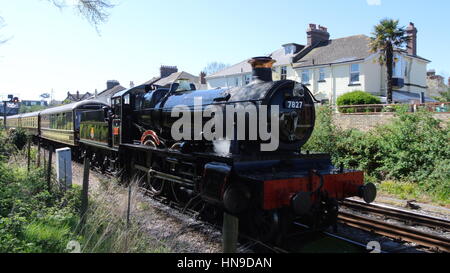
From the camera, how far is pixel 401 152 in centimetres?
1159

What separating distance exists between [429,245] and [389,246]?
647mm

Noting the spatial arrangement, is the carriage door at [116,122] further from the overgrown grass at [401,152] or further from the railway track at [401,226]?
the overgrown grass at [401,152]

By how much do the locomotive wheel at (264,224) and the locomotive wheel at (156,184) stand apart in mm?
3048

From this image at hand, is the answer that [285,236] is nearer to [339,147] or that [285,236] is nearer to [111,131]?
[111,131]

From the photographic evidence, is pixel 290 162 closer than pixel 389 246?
No

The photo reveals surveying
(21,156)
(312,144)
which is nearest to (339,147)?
(312,144)

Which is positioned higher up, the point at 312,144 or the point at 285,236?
the point at 312,144

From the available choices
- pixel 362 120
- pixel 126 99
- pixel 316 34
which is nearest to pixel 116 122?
pixel 126 99

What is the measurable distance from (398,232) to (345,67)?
22064 mm

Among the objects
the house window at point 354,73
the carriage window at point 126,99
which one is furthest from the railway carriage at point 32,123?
the house window at point 354,73

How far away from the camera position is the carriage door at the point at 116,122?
1028 centimetres

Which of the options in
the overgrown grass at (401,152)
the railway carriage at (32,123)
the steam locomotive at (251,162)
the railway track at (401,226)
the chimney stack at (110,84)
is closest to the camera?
the steam locomotive at (251,162)

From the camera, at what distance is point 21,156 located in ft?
44.7

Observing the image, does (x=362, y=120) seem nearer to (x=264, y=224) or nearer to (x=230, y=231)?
(x=264, y=224)
